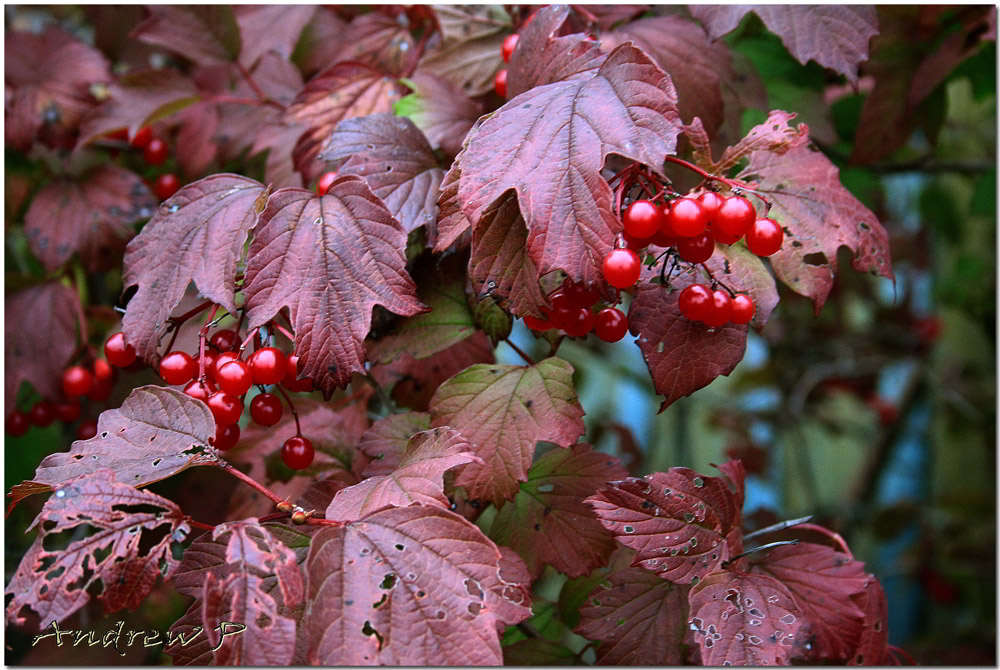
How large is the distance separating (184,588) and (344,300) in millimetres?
401

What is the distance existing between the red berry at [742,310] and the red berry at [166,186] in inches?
45.9

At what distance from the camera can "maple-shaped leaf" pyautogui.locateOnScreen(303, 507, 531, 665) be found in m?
0.77

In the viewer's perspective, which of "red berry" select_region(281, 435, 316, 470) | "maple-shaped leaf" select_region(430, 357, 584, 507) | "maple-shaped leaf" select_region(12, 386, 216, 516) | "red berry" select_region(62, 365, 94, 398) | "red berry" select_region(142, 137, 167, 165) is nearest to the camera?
"maple-shaped leaf" select_region(12, 386, 216, 516)

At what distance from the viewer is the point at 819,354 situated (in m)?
3.28

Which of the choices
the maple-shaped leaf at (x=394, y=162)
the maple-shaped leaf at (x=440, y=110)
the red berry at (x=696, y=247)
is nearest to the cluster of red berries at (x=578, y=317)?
the red berry at (x=696, y=247)

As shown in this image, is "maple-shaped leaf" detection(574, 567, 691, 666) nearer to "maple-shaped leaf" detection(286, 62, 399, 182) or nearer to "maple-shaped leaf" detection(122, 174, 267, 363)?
"maple-shaped leaf" detection(122, 174, 267, 363)


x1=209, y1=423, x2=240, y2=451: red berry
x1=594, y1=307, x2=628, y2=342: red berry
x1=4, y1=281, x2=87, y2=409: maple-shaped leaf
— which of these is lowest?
x1=4, y1=281, x2=87, y2=409: maple-shaped leaf

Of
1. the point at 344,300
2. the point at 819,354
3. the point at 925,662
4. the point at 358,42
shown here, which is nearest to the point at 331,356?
the point at 344,300

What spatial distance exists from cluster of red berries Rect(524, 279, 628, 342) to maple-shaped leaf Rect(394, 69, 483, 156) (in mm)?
321

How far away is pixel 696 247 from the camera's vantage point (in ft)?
3.04

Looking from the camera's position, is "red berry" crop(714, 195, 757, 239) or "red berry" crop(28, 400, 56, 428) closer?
"red berry" crop(714, 195, 757, 239)

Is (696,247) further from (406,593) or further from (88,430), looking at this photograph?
(88,430)

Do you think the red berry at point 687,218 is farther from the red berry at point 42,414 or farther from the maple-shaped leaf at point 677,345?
the red berry at point 42,414

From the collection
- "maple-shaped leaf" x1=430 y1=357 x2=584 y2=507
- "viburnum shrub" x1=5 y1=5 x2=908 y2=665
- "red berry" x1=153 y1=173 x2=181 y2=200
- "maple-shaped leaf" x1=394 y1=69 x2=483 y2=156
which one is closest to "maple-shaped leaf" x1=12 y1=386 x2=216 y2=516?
"viburnum shrub" x1=5 y1=5 x2=908 y2=665
